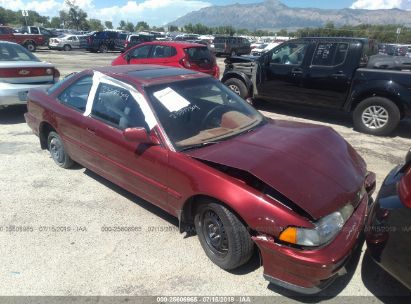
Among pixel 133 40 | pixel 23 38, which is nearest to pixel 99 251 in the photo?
pixel 133 40

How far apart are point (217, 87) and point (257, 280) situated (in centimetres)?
219

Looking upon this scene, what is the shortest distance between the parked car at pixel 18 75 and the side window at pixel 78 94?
2.16m

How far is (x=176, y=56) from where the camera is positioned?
10.2m

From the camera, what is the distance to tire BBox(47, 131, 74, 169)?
4676 mm

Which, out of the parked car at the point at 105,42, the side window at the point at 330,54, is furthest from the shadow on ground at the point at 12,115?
the parked car at the point at 105,42

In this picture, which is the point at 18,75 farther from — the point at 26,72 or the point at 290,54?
the point at 290,54

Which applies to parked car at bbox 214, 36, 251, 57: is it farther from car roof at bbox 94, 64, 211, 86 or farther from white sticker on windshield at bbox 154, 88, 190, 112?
white sticker on windshield at bbox 154, 88, 190, 112

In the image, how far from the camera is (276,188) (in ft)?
8.23

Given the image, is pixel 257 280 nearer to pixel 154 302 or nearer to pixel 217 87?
pixel 154 302

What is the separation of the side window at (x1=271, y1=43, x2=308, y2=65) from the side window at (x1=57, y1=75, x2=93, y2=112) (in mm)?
4876

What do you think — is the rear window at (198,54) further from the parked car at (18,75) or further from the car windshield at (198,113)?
the car windshield at (198,113)

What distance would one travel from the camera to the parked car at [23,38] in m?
22.9

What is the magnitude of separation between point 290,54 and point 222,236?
587 centimetres

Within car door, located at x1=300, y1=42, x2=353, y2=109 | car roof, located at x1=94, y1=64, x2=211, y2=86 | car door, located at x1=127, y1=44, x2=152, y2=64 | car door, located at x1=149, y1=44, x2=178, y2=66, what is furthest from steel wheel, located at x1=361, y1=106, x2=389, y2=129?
car door, located at x1=127, y1=44, x2=152, y2=64
